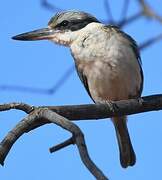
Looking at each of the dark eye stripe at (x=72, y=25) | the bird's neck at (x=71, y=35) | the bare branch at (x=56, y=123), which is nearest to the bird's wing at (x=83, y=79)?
the bird's neck at (x=71, y=35)

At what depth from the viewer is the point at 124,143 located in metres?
5.66

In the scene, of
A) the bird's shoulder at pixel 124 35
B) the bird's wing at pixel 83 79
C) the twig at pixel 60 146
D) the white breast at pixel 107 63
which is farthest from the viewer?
the bird's wing at pixel 83 79

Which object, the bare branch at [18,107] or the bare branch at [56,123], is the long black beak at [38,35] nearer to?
the bare branch at [18,107]

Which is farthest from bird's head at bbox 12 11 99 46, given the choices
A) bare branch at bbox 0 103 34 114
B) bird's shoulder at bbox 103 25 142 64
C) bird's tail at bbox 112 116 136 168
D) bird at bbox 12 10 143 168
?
bare branch at bbox 0 103 34 114

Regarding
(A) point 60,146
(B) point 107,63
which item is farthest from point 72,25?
(A) point 60,146

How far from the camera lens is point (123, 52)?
16.3 ft

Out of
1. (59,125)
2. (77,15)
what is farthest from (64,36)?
(59,125)

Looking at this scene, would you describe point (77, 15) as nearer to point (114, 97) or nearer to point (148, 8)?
point (114, 97)

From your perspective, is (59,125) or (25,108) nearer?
(59,125)

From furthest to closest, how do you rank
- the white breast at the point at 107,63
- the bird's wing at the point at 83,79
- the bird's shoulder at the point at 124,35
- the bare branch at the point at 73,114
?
the bird's wing at the point at 83,79, the bird's shoulder at the point at 124,35, the white breast at the point at 107,63, the bare branch at the point at 73,114

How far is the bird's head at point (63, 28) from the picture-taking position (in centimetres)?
511

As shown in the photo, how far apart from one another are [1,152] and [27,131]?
20 centimetres

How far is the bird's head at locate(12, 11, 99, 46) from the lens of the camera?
5.11 meters

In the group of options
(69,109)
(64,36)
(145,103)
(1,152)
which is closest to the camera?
(1,152)
